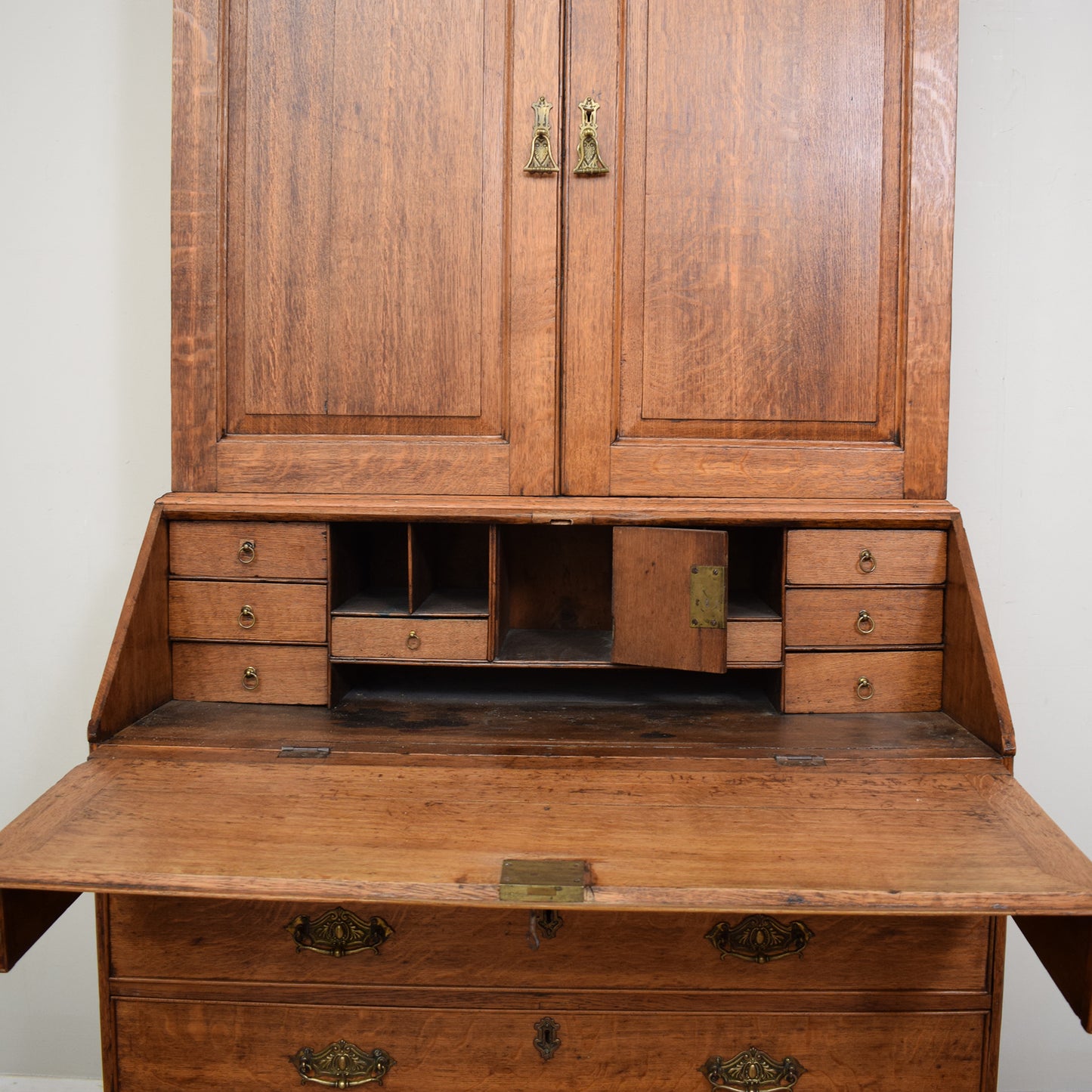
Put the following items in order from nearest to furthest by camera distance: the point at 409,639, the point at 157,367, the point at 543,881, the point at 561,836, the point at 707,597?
the point at 543,881
the point at 561,836
the point at 707,597
the point at 409,639
the point at 157,367

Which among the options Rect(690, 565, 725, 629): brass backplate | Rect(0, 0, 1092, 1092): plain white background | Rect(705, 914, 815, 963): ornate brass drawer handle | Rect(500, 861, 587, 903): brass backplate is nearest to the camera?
Rect(500, 861, 587, 903): brass backplate

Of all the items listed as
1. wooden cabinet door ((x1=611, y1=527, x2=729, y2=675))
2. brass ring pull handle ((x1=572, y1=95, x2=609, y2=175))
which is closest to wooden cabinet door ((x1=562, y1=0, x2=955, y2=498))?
Result: brass ring pull handle ((x1=572, y1=95, x2=609, y2=175))

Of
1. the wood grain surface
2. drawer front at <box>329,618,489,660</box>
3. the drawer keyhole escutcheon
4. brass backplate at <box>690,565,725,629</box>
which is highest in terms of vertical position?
brass backplate at <box>690,565,725,629</box>

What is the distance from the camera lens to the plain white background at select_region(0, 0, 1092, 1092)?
79.4 inches

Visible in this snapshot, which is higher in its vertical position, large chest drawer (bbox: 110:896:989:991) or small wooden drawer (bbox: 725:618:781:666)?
small wooden drawer (bbox: 725:618:781:666)

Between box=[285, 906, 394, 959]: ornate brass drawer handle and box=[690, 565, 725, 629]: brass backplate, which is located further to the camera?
box=[690, 565, 725, 629]: brass backplate

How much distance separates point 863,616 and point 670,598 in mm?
384

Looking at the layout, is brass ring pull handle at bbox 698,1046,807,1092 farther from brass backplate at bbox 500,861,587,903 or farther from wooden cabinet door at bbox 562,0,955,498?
wooden cabinet door at bbox 562,0,955,498

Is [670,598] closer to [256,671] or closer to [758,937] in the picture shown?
[758,937]

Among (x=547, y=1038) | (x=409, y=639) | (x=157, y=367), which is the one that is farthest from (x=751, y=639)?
(x=157, y=367)

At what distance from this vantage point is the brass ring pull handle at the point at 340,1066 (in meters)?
1.32

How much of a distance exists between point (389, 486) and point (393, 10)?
2.95 ft

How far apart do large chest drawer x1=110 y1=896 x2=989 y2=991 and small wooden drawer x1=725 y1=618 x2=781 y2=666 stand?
1.55 feet

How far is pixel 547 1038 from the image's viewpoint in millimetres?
1303
